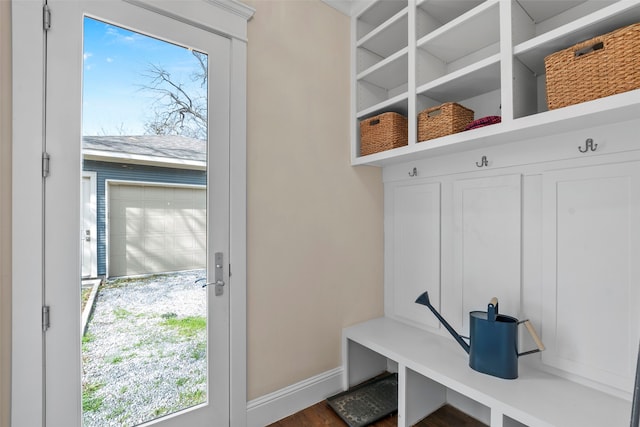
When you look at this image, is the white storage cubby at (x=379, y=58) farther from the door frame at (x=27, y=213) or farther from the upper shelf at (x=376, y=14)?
the door frame at (x=27, y=213)

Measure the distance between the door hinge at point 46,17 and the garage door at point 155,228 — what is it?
0.67 m

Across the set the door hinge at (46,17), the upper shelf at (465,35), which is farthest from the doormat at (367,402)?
the door hinge at (46,17)

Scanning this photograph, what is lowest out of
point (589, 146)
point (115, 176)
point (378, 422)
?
point (378, 422)

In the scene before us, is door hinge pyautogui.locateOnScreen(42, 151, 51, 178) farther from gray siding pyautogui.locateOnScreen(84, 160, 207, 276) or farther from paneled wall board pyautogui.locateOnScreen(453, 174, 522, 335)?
paneled wall board pyautogui.locateOnScreen(453, 174, 522, 335)

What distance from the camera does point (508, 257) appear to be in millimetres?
1688

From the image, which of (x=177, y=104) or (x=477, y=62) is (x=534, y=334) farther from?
(x=177, y=104)

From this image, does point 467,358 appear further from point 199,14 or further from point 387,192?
point 199,14

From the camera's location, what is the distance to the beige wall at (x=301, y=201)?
5.84 ft

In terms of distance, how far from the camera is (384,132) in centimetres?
197

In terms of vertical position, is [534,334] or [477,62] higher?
[477,62]

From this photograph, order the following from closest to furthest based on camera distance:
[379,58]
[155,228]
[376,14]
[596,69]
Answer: [596,69]
[155,228]
[376,14]
[379,58]

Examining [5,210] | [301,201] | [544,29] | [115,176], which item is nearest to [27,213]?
[5,210]

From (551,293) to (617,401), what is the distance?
472 millimetres

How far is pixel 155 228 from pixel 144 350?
59cm
